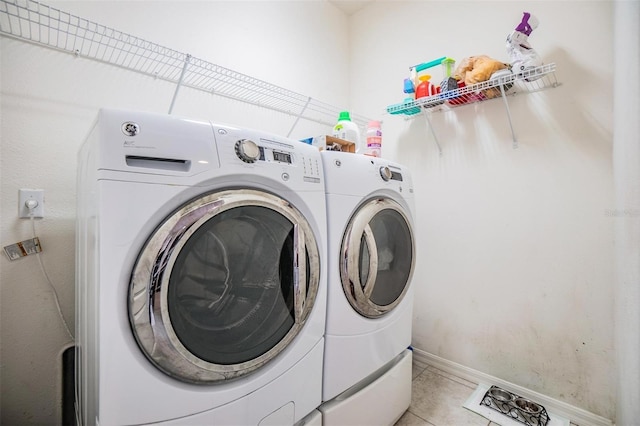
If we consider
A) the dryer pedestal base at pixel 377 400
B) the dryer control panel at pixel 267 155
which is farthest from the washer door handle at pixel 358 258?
the dryer pedestal base at pixel 377 400

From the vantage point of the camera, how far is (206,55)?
1481 mm

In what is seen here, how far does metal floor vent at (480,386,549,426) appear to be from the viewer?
1.26 meters

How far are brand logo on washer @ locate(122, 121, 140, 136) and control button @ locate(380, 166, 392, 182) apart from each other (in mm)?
842

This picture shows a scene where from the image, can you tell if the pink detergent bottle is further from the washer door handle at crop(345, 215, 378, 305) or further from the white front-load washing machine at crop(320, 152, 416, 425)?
the washer door handle at crop(345, 215, 378, 305)

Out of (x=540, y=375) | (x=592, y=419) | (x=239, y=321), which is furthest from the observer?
(x=540, y=375)

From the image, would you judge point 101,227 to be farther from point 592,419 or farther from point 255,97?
point 592,419

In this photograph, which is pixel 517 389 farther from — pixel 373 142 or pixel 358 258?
pixel 373 142

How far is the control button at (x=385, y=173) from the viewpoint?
112 centimetres

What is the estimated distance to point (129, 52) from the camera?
1.20 m

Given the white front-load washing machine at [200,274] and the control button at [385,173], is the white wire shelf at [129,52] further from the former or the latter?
the control button at [385,173]

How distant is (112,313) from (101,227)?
0.17m

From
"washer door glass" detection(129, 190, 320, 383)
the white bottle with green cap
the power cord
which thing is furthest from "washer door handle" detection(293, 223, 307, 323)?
the power cord

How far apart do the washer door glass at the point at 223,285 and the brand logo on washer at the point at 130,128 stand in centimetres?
19

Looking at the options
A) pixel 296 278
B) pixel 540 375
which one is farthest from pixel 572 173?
pixel 296 278
